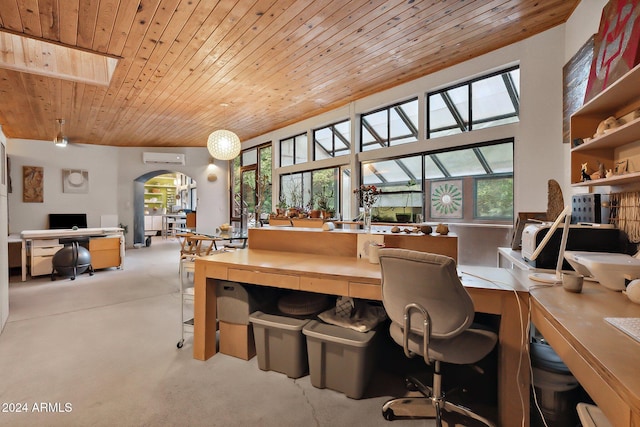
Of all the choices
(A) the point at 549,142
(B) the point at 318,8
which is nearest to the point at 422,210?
(A) the point at 549,142

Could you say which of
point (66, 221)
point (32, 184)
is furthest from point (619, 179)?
point (32, 184)

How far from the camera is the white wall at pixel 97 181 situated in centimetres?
664

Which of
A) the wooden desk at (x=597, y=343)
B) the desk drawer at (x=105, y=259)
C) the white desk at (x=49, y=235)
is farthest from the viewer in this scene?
the desk drawer at (x=105, y=259)

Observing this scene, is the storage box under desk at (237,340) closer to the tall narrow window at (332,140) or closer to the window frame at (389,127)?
the window frame at (389,127)

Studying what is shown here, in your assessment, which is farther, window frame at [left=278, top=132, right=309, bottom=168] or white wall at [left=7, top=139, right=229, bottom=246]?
white wall at [left=7, top=139, right=229, bottom=246]

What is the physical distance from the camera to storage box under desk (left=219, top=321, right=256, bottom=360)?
2443 mm

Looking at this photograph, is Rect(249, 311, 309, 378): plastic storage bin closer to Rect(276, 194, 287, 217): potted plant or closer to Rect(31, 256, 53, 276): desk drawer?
Rect(276, 194, 287, 217): potted plant

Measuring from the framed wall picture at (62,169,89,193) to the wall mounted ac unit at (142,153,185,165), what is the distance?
4.50 ft

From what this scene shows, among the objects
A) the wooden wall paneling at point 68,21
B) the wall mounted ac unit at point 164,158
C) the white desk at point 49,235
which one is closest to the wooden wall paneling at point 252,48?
the wooden wall paneling at point 68,21

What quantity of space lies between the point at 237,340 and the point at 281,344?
→ 0.48 meters

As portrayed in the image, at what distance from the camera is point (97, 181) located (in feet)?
24.4

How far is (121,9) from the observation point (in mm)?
2512

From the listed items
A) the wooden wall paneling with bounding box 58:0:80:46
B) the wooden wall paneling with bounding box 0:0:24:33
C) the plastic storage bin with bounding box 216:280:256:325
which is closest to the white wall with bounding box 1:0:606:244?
the plastic storage bin with bounding box 216:280:256:325

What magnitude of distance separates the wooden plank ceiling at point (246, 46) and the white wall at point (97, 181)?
5.00 feet
